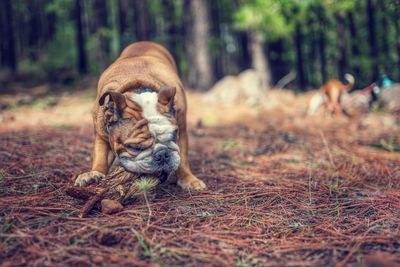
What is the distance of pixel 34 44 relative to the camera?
24828 mm

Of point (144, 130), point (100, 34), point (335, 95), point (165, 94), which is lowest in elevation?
point (335, 95)

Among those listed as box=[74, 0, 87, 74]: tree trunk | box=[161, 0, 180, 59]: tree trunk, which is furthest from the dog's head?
box=[161, 0, 180, 59]: tree trunk

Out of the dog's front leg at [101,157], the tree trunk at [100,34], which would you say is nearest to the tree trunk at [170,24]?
the tree trunk at [100,34]

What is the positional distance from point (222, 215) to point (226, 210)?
121 mm

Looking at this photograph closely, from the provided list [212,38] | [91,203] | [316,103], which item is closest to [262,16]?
[316,103]

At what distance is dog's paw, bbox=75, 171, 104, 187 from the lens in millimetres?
3244

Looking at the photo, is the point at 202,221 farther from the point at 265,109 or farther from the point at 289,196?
the point at 265,109

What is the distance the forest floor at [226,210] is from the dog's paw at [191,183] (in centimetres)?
8

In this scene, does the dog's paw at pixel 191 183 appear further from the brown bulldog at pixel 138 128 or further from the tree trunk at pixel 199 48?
the tree trunk at pixel 199 48

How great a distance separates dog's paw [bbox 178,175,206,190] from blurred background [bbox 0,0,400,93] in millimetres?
4574

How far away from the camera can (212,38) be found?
21.2 m

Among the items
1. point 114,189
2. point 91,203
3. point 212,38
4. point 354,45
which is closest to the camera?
point 91,203

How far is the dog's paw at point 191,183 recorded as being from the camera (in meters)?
3.59

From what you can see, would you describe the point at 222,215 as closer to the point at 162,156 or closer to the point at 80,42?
the point at 162,156
